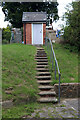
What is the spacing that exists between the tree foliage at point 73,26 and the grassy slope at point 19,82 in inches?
160

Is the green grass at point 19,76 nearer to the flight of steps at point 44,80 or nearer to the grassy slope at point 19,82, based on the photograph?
the grassy slope at point 19,82

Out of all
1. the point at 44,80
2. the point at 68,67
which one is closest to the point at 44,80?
the point at 44,80

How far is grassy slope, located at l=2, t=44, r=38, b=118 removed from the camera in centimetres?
511

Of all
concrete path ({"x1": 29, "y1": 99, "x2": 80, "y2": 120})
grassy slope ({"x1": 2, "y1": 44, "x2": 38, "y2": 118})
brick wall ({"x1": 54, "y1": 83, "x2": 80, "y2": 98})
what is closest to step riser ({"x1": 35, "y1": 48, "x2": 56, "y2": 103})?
grassy slope ({"x1": 2, "y1": 44, "x2": 38, "y2": 118})

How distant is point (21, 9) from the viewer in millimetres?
24375

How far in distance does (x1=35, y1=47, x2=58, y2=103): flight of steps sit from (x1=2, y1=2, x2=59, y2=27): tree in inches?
602

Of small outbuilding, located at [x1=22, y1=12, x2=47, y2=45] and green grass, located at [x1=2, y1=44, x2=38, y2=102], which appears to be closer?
green grass, located at [x1=2, y1=44, x2=38, y2=102]

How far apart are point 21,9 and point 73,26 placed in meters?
13.8

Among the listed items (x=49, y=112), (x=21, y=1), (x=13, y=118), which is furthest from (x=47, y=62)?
(x=21, y=1)

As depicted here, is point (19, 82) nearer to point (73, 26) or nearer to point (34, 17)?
point (73, 26)

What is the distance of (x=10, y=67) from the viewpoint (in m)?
8.04

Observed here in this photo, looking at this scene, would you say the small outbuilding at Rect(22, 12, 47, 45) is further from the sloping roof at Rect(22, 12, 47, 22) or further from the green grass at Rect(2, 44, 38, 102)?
the green grass at Rect(2, 44, 38, 102)

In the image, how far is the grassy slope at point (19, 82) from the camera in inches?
201

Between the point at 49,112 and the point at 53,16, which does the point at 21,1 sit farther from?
the point at 49,112
